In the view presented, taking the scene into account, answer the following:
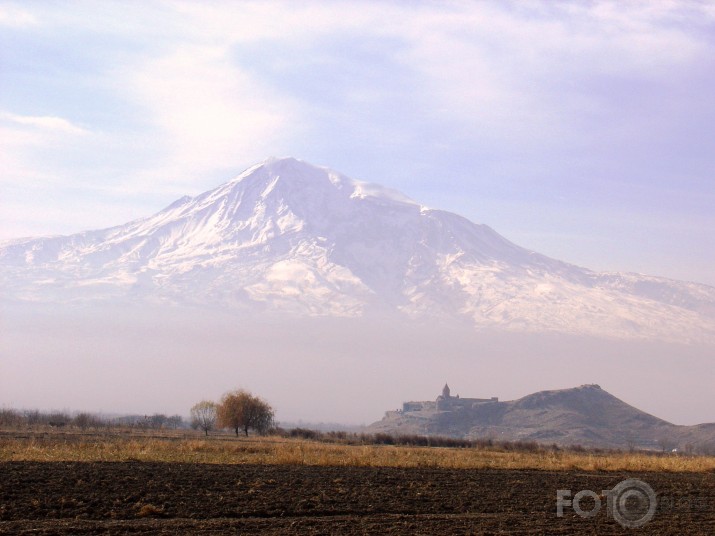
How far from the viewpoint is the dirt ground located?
15055 mm

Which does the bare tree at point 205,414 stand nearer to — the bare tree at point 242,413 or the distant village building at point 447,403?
the bare tree at point 242,413

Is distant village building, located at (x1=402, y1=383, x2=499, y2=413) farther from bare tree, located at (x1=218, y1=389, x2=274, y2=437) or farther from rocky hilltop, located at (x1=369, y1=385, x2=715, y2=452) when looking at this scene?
bare tree, located at (x1=218, y1=389, x2=274, y2=437)

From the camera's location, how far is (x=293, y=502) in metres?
17.8

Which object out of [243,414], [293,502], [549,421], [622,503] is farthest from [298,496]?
[549,421]

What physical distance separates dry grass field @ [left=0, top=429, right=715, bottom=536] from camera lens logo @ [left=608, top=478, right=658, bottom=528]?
0.30m

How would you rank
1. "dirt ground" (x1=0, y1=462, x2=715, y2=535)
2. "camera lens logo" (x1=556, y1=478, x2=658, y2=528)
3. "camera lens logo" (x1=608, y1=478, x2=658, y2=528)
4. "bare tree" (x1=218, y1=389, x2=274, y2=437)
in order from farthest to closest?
1. "bare tree" (x1=218, y1=389, x2=274, y2=437)
2. "camera lens logo" (x1=556, y1=478, x2=658, y2=528)
3. "camera lens logo" (x1=608, y1=478, x2=658, y2=528)
4. "dirt ground" (x1=0, y1=462, x2=715, y2=535)

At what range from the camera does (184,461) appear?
86.0ft

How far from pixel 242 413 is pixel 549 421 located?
85479 mm

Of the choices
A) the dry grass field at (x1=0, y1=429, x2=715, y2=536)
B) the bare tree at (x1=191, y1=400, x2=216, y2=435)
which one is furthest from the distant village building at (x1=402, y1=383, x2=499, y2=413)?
the dry grass field at (x1=0, y1=429, x2=715, y2=536)

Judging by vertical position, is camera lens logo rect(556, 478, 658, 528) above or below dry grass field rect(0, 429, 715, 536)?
below

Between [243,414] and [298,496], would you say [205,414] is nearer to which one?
[243,414]

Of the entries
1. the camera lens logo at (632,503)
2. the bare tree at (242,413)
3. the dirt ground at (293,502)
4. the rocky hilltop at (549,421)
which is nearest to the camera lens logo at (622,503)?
the camera lens logo at (632,503)

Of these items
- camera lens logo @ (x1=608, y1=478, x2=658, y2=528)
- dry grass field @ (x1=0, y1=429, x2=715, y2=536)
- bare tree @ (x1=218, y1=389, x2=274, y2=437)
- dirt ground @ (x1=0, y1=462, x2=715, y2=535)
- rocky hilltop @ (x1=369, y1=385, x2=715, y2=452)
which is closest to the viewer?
dirt ground @ (x1=0, y1=462, x2=715, y2=535)

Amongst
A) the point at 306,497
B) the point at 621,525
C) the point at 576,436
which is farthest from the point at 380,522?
the point at 576,436
